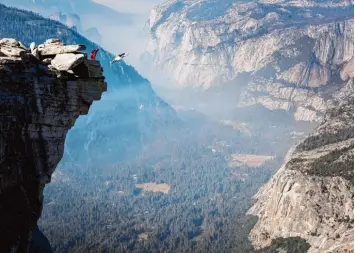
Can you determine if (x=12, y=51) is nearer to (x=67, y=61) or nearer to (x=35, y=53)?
(x=35, y=53)

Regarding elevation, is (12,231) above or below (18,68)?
below

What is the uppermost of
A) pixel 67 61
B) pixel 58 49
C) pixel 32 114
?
pixel 58 49

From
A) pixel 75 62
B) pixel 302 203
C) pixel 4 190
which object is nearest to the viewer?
pixel 4 190

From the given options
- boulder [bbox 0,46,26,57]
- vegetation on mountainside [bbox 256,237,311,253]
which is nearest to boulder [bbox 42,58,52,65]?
boulder [bbox 0,46,26,57]

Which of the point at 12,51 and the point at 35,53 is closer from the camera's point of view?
the point at 12,51

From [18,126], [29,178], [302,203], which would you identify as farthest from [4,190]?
[302,203]

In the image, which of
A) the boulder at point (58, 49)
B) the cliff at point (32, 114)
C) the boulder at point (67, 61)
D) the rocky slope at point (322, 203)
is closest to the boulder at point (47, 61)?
the cliff at point (32, 114)

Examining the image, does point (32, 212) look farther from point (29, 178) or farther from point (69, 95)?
point (69, 95)

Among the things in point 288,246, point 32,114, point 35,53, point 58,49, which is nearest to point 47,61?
point 35,53
